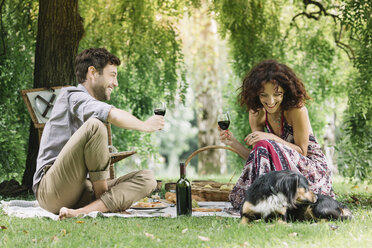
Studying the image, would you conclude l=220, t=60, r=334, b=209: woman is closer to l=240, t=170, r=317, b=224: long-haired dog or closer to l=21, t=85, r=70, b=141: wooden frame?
l=240, t=170, r=317, b=224: long-haired dog

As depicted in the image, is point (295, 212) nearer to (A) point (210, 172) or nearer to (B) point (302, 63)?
(B) point (302, 63)

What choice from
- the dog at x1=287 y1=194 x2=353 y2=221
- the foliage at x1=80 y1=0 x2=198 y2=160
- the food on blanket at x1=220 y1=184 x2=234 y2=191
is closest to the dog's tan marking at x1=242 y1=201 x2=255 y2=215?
the dog at x1=287 y1=194 x2=353 y2=221

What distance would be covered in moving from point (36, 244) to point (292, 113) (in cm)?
211

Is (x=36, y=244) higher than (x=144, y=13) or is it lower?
lower

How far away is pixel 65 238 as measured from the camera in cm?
282

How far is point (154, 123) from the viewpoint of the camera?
11.1 ft

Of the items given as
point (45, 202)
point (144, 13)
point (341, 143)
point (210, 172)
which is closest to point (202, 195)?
point (45, 202)

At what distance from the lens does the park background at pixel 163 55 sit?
5.41 m

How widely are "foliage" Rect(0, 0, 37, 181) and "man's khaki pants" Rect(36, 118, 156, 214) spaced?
2.24 m

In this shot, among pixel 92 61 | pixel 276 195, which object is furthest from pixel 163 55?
pixel 276 195

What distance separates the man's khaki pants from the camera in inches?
130

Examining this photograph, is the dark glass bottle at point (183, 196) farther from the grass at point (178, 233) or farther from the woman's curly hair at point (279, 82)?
the woman's curly hair at point (279, 82)

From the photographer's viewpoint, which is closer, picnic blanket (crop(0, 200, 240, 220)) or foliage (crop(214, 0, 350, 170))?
picnic blanket (crop(0, 200, 240, 220))

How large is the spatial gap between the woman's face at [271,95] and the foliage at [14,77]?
308 cm
